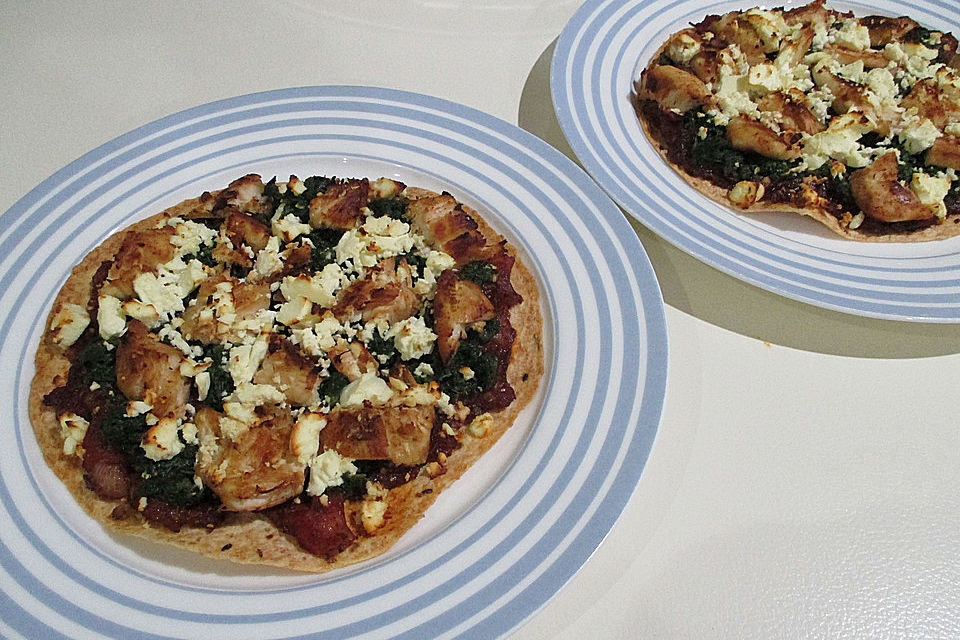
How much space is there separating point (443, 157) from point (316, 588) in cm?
189

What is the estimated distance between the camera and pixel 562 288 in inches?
102

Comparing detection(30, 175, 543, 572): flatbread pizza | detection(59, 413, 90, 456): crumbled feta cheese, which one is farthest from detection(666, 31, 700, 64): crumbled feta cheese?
detection(59, 413, 90, 456): crumbled feta cheese

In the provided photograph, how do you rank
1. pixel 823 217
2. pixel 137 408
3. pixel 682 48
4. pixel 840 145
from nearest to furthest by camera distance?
pixel 137 408 → pixel 823 217 → pixel 840 145 → pixel 682 48

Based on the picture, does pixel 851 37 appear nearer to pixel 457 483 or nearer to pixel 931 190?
pixel 931 190

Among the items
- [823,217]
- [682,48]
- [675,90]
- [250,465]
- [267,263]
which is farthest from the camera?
[682,48]

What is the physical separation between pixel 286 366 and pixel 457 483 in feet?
2.29

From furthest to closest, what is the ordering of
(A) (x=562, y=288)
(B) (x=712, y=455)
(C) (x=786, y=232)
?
(C) (x=786, y=232) < (A) (x=562, y=288) < (B) (x=712, y=455)

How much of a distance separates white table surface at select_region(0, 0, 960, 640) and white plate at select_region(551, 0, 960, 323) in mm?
181

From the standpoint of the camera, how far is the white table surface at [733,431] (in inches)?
81.2

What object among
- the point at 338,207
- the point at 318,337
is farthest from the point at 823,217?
A: the point at 318,337

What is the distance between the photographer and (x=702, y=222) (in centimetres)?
283

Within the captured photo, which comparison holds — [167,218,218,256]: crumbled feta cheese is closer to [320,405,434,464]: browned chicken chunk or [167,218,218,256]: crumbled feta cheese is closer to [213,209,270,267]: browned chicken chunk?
[213,209,270,267]: browned chicken chunk

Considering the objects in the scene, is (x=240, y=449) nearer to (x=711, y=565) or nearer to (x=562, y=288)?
(x=562, y=288)

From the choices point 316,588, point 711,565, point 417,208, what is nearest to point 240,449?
point 316,588
